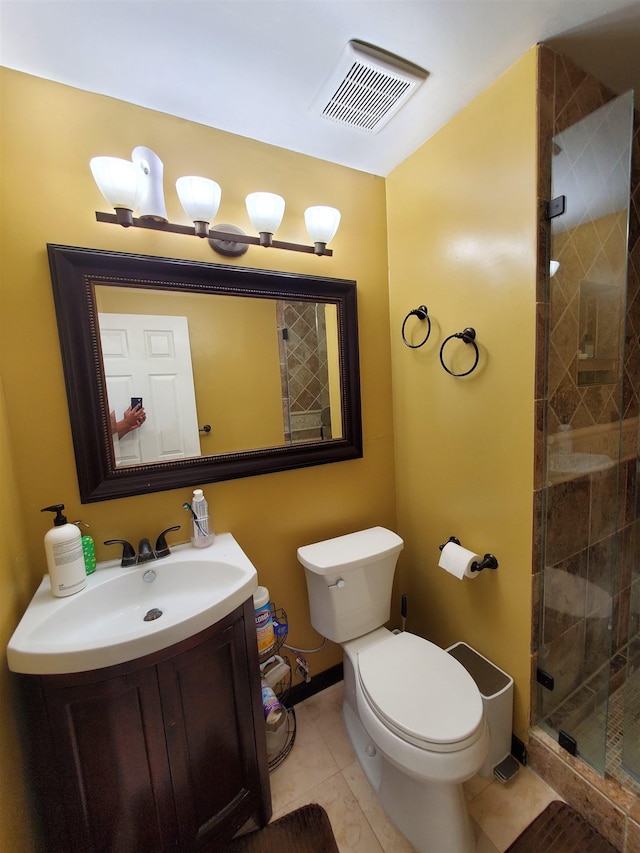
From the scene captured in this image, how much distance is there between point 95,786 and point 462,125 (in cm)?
235

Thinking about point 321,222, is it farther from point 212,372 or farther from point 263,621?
point 263,621

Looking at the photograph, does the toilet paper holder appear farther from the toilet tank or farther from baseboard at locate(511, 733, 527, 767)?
baseboard at locate(511, 733, 527, 767)

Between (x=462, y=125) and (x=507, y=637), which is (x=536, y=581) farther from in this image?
(x=462, y=125)

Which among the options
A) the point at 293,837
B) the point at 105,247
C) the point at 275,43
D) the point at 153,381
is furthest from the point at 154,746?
the point at 275,43

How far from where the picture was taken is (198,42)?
101 cm

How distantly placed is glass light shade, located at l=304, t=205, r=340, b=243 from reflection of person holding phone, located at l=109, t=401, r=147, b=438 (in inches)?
37.7

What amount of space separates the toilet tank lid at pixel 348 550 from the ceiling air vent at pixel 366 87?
1.67m

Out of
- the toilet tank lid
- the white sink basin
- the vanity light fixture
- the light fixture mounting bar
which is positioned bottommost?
the toilet tank lid

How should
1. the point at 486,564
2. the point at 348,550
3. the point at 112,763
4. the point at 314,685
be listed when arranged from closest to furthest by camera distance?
the point at 112,763, the point at 486,564, the point at 348,550, the point at 314,685

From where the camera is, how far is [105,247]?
1.17 m

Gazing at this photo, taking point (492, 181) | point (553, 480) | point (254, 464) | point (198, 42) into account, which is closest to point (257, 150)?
point (198, 42)

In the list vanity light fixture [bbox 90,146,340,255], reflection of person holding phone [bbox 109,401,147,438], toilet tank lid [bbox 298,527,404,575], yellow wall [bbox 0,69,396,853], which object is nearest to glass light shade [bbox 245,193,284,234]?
vanity light fixture [bbox 90,146,340,255]

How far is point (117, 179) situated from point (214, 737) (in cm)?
169

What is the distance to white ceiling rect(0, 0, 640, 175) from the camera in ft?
3.05
